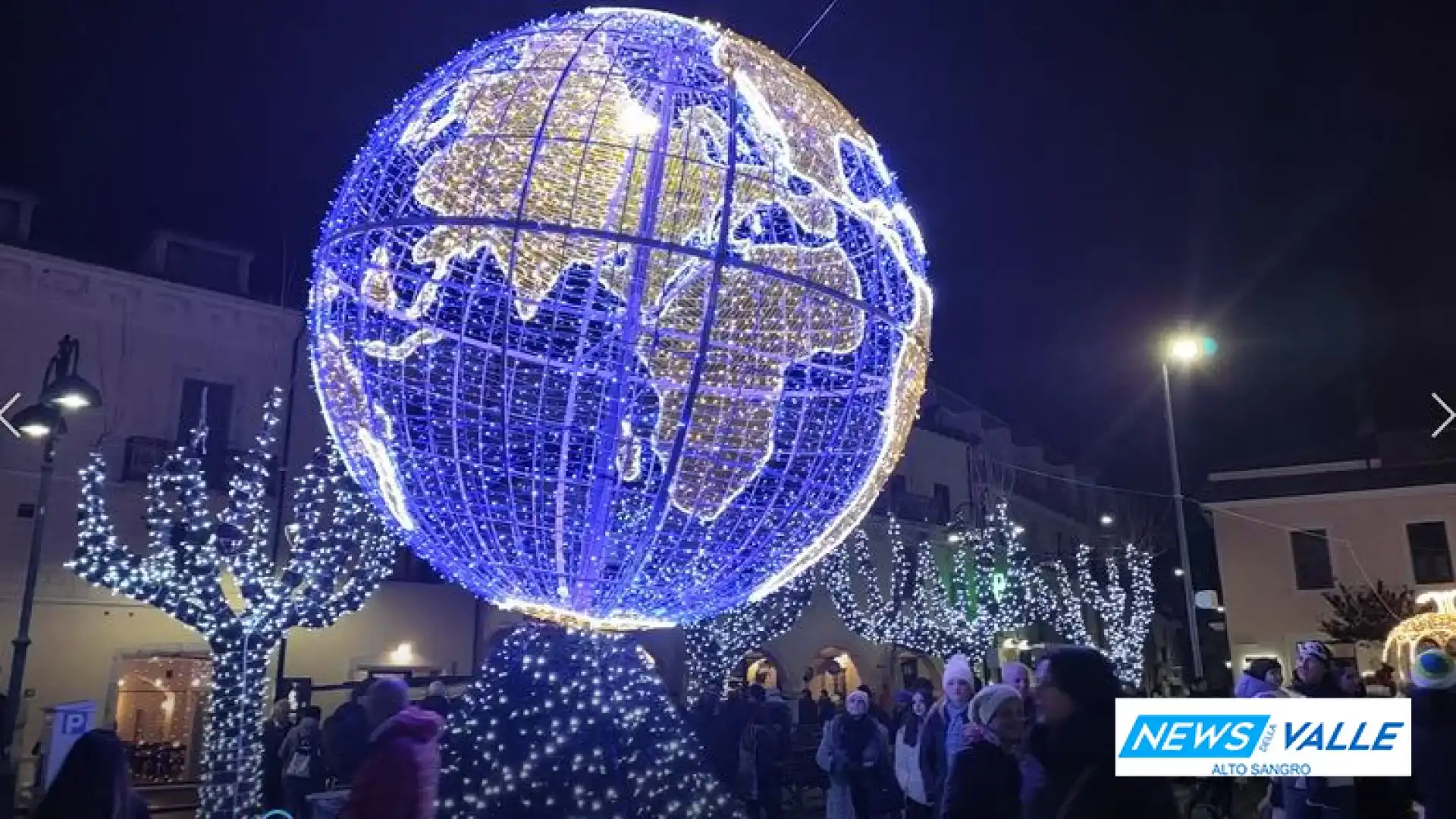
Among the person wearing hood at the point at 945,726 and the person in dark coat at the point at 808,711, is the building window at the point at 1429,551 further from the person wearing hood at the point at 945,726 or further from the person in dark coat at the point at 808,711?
the person wearing hood at the point at 945,726

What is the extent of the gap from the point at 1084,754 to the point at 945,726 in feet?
16.2

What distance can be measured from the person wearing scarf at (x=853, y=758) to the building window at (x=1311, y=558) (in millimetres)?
21336

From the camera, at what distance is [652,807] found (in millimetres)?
5277

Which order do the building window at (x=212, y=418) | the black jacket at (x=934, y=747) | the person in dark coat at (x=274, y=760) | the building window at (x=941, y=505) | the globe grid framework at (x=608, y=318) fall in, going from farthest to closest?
1. the building window at (x=941, y=505)
2. the building window at (x=212, y=418)
3. the person in dark coat at (x=274, y=760)
4. the black jacket at (x=934, y=747)
5. the globe grid framework at (x=608, y=318)

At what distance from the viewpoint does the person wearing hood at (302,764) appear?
10195 millimetres

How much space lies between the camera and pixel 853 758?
30.0 ft

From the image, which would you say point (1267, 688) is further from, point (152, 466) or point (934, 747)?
point (152, 466)

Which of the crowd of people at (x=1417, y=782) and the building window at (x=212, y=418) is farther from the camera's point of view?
the building window at (x=212, y=418)

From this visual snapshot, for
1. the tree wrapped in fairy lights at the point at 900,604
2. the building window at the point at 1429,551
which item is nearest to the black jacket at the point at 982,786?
the tree wrapped in fairy lights at the point at 900,604

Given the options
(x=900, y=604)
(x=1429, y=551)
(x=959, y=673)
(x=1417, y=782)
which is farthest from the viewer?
(x=900, y=604)

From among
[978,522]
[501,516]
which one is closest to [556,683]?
[501,516]

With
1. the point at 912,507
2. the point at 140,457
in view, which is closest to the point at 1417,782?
the point at 140,457

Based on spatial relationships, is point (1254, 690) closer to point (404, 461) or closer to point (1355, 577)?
point (404, 461)

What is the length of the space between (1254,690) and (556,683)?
533cm
